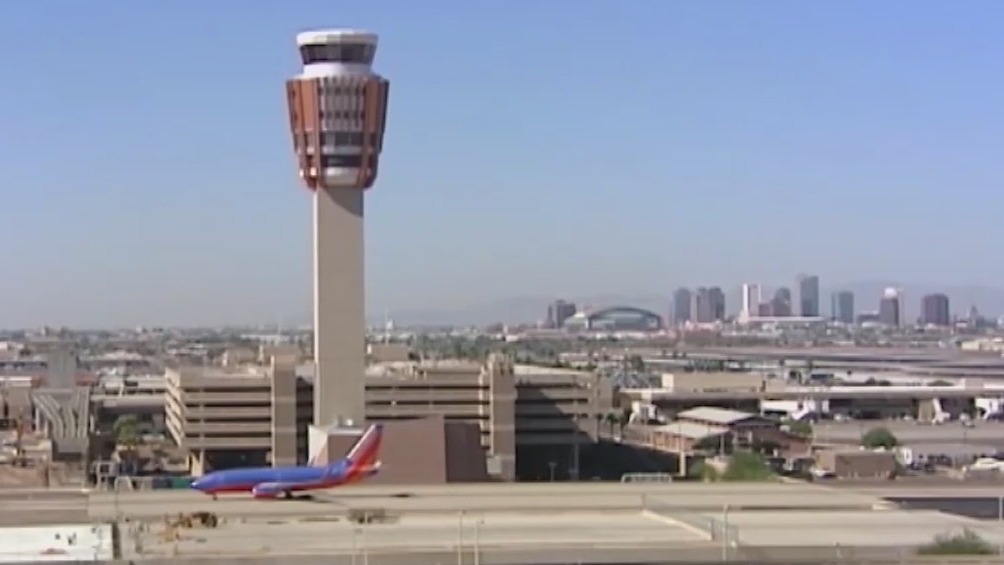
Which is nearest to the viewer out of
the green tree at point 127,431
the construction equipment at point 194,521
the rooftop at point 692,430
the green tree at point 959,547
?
the green tree at point 959,547

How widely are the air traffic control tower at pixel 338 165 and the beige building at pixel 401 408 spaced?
994cm

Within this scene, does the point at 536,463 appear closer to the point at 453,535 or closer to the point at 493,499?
the point at 493,499

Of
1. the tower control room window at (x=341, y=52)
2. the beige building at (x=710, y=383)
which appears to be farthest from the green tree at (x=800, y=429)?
the tower control room window at (x=341, y=52)

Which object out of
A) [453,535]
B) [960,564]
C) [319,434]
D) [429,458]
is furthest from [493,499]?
[319,434]

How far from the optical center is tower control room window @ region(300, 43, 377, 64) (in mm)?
79688

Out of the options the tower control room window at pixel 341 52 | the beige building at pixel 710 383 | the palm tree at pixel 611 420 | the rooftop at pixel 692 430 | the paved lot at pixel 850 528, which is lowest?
the rooftop at pixel 692 430

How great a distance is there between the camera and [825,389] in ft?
490

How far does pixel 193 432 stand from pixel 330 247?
16992 millimetres

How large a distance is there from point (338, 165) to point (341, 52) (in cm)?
462

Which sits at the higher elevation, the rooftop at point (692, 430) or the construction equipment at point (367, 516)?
the construction equipment at point (367, 516)

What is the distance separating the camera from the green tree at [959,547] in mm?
34594

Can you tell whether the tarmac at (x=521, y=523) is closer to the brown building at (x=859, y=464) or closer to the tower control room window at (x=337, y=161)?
the tower control room window at (x=337, y=161)

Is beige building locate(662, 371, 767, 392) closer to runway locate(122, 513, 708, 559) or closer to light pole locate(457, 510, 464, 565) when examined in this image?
runway locate(122, 513, 708, 559)

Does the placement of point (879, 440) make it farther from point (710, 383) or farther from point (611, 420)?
point (710, 383)
